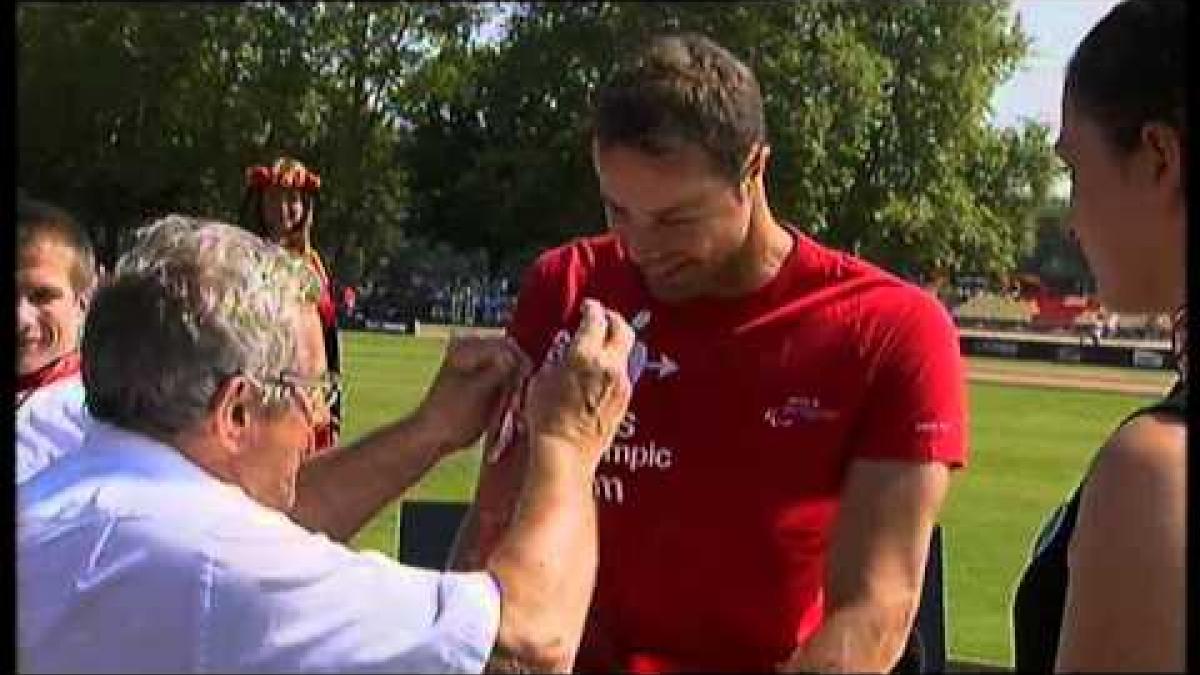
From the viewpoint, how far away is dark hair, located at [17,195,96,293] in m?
1.85

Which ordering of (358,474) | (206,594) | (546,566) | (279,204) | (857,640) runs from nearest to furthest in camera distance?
(206,594) < (546,566) < (857,640) < (358,474) < (279,204)

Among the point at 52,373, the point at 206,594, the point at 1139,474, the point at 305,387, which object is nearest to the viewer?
the point at 1139,474

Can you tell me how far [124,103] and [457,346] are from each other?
7.03 ft

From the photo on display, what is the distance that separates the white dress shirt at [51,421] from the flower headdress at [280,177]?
7.18 ft

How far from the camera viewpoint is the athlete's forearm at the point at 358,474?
2662 millimetres

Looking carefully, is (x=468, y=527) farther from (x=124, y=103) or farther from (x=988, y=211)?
(x=988, y=211)

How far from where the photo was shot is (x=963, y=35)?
9.49 m

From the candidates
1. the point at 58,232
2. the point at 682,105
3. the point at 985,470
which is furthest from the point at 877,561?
the point at 985,470

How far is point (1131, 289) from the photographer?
1685mm

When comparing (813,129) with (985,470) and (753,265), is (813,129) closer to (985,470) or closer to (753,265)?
(985,470)

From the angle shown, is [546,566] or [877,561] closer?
[546,566]

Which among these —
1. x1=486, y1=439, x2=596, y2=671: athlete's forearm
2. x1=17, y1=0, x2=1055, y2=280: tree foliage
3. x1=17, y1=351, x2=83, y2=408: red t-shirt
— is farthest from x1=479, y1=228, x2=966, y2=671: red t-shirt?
x1=17, y1=351, x2=83, y2=408: red t-shirt

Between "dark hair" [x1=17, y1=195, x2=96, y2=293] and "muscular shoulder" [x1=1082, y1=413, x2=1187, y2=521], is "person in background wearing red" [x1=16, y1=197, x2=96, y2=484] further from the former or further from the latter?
"muscular shoulder" [x1=1082, y1=413, x2=1187, y2=521]

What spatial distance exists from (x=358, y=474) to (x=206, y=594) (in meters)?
0.85
